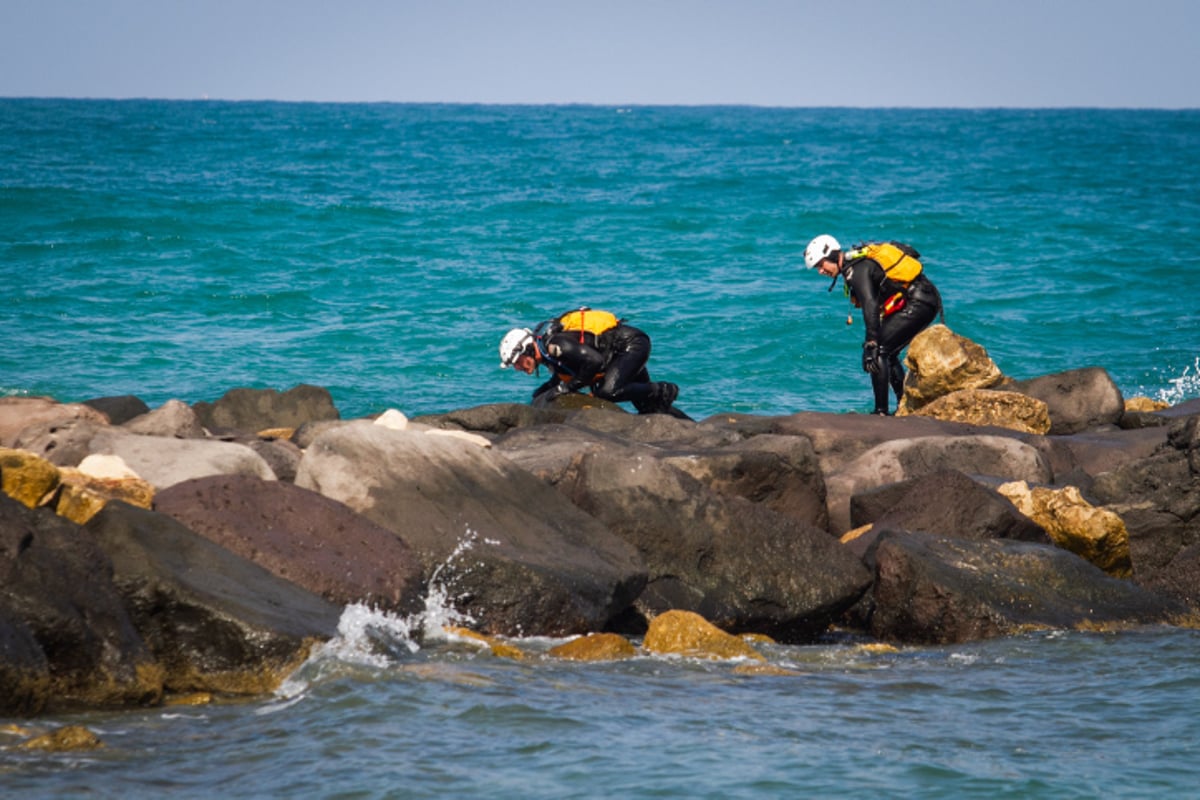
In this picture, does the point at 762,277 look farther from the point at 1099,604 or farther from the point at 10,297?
the point at 1099,604

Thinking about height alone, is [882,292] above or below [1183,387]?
above

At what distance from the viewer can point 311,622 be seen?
7.18 m

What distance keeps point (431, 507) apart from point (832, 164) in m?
49.7

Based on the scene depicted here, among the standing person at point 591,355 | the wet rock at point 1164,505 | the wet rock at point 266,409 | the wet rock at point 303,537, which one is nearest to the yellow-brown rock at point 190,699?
the wet rock at point 303,537

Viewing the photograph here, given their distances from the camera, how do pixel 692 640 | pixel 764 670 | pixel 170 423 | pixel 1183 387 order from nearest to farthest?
pixel 764 670
pixel 692 640
pixel 170 423
pixel 1183 387

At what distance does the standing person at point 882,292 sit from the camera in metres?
14.6

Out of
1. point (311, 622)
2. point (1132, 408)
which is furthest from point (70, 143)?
point (311, 622)

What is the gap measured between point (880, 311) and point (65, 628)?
10195 mm

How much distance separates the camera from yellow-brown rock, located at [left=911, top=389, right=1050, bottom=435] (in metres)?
13.7

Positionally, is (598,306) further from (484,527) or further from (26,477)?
(26,477)

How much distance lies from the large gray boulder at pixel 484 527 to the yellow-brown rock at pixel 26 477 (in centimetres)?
163

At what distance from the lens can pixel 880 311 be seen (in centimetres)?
1486

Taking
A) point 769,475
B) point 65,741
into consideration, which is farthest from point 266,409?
point 65,741

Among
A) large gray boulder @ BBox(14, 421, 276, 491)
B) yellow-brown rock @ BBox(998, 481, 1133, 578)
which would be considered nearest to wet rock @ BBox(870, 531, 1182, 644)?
yellow-brown rock @ BBox(998, 481, 1133, 578)
